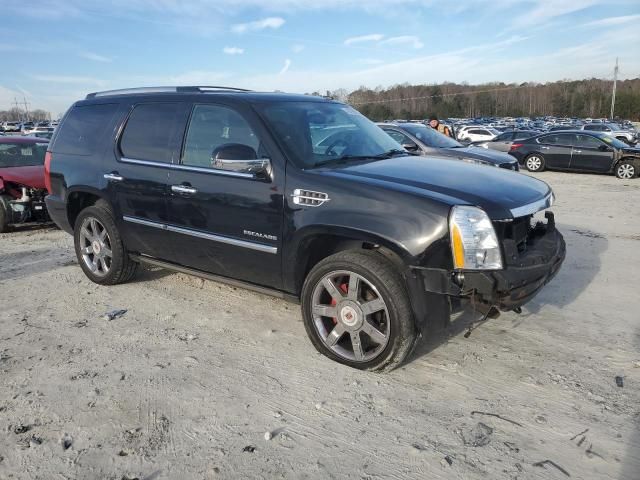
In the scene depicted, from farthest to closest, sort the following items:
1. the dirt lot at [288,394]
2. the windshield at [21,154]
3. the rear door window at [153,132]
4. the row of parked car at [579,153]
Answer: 1. the row of parked car at [579,153]
2. the windshield at [21,154]
3. the rear door window at [153,132]
4. the dirt lot at [288,394]

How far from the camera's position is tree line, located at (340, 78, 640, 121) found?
3757 inches

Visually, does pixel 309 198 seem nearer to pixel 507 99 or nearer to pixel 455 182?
pixel 455 182

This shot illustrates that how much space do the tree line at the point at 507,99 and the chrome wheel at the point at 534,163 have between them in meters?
73.8

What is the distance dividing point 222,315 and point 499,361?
7.62 ft

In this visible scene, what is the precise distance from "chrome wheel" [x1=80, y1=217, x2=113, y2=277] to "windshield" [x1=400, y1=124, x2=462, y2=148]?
7178 millimetres

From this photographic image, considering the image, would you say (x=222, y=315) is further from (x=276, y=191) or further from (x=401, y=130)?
(x=401, y=130)

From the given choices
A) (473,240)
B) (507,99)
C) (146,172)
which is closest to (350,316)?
(473,240)

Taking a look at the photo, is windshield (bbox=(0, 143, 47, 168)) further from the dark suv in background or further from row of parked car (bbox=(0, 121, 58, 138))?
row of parked car (bbox=(0, 121, 58, 138))

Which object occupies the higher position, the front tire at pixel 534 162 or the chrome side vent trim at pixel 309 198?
the chrome side vent trim at pixel 309 198

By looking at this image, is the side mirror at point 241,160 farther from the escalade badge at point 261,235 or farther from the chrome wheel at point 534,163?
the chrome wheel at point 534,163

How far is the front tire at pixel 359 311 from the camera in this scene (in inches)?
129

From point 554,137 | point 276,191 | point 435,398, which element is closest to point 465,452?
point 435,398

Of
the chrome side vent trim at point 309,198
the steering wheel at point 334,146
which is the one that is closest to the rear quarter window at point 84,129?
the steering wheel at point 334,146

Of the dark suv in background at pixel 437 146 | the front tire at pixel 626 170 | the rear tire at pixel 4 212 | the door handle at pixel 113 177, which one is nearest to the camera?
the door handle at pixel 113 177
